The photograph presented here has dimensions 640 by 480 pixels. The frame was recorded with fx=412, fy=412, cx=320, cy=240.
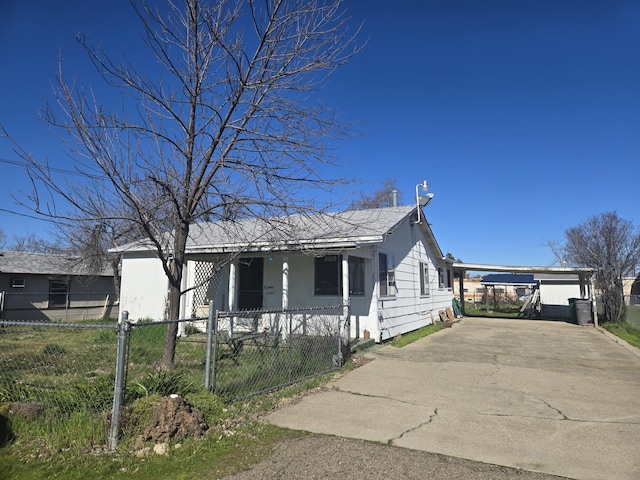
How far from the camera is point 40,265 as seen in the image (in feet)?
70.2

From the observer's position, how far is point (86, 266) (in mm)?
22203

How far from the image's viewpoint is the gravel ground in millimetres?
3600

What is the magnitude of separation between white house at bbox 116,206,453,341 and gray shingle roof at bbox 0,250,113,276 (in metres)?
8.09

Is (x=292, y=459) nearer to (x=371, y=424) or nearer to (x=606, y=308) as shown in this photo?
(x=371, y=424)

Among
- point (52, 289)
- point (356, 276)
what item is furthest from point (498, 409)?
point (52, 289)

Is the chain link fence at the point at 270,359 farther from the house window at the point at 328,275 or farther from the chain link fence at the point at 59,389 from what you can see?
the house window at the point at 328,275

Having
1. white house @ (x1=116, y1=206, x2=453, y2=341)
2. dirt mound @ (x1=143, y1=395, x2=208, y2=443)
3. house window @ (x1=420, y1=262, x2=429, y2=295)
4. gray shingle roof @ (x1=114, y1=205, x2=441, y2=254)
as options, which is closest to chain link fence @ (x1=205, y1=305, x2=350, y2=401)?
dirt mound @ (x1=143, y1=395, x2=208, y2=443)

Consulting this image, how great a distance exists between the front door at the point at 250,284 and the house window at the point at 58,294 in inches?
545

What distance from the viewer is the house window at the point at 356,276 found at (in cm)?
1089

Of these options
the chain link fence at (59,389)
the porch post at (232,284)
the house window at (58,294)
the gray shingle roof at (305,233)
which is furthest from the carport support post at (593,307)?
the house window at (58,294)

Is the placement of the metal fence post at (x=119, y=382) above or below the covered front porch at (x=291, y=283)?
below

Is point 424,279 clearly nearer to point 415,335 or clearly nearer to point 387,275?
point 415,335

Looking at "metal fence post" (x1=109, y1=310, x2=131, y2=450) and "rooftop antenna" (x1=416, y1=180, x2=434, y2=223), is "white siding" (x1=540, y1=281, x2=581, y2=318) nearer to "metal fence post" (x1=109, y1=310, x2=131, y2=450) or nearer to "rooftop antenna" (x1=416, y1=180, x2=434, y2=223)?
"rooftop antenna" (x1=416, y1=180, x2=434, y2=223)

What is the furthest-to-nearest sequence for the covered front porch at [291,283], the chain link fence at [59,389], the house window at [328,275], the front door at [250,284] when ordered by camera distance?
1. the front door at [250,284]
2. the house window at [328,275]
3. the covered front porch at [291,283]
4. the chain link fence at [59,389]
